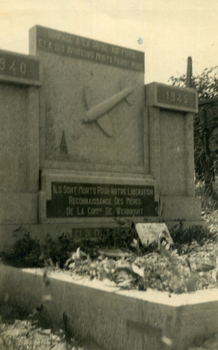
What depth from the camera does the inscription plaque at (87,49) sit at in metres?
6.05

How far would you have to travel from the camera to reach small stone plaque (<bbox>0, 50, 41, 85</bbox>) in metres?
5.59

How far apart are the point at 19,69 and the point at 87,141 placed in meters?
1.47

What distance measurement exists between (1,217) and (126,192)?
196cm

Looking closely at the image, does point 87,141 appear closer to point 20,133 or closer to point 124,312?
point 20,133

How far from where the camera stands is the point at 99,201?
6086 millimetres

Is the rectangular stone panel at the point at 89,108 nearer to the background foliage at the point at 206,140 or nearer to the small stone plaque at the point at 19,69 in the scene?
the small stone plaque at the point at 19,69

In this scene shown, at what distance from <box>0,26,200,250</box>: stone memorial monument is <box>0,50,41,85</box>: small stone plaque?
0.01m

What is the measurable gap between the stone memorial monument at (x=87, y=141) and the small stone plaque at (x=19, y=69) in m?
0.01

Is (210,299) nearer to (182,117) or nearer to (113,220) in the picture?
(113,220)

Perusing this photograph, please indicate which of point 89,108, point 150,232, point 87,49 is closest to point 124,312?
point 150,232

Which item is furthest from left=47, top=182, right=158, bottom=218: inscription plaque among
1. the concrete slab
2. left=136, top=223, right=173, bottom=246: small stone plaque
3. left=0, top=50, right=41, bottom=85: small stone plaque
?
the concrete slab

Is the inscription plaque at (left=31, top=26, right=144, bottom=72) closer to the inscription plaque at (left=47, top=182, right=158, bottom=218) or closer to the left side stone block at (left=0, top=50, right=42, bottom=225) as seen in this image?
the left side stone block at (left=0, top=50, right=42, bottom=225)

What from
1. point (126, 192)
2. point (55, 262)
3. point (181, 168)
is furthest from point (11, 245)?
point (181, 168)

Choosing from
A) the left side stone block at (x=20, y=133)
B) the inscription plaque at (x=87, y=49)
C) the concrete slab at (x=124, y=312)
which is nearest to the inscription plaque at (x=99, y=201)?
the left side stone block at (x=20, y=133)
